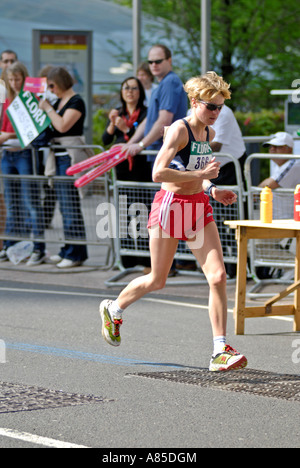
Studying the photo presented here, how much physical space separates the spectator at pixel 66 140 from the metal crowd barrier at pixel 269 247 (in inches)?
95.5

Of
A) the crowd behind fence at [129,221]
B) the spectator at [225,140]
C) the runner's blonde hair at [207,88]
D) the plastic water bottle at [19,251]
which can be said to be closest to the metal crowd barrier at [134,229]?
the crowd behind fence at [129,221]

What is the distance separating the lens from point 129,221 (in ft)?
36.7

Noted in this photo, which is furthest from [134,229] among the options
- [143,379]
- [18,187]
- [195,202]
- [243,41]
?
[243,41]

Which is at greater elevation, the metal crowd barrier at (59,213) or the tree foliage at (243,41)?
the tree foliage at (243,41)

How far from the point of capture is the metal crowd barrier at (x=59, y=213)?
11758mm

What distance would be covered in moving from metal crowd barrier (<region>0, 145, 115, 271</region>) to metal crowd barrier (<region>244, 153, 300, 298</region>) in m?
1.93

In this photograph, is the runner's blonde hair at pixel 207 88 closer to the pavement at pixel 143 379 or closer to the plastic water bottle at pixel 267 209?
the plastic water bottle at pixel 267 209

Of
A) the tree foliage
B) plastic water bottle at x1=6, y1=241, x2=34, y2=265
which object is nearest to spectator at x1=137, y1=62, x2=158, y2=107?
plastic water bottle at x1=6, y1=241, x2=34, y2=265

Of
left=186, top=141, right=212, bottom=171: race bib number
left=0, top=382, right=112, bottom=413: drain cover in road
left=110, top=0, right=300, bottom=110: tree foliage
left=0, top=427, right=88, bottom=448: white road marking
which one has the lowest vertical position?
left=0, top=382, right=112, bottom=413: drain cover in road

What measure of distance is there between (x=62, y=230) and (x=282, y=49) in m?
17.3

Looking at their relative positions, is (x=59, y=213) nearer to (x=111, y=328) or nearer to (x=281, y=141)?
(x=281, y=141)

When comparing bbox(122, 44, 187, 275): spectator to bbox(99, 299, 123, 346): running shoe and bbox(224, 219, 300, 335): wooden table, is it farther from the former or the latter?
bbox(99, 299, 123, 346): running shoe

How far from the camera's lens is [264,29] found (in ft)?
88.3

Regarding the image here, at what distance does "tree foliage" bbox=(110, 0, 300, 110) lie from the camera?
1029 inches
